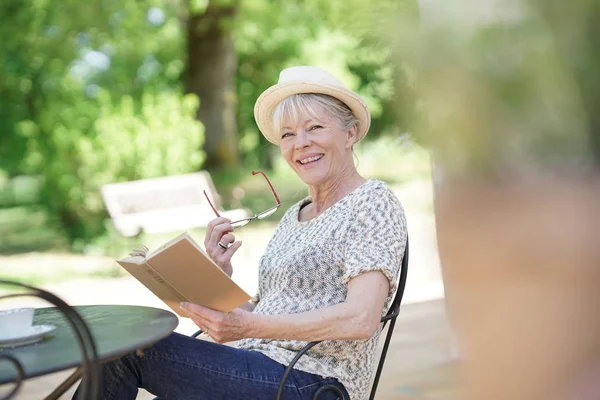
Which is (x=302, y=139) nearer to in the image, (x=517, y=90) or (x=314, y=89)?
(x=314, y=89)

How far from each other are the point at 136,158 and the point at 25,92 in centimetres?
604

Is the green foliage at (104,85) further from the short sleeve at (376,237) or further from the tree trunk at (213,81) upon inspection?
the short sleeve at (376,237)

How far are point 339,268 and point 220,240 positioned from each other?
0.42 m

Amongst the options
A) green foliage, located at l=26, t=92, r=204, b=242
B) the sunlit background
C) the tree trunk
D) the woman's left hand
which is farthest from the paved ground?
the tree trunk

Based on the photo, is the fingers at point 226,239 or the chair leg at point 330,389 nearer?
the chair leg at point 330,389

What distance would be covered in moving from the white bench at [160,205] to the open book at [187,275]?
20.4 feet

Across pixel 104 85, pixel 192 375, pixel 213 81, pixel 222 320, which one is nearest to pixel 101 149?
pixel 213 81

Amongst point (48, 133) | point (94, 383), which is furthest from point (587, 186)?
point (48, 133)

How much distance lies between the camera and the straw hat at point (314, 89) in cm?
249

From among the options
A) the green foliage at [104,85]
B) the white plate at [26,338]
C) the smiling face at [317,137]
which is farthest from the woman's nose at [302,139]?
the green foliage at [104,85]

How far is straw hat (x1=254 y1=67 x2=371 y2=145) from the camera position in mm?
2492

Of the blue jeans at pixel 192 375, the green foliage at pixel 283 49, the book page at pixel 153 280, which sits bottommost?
the blue jeans at pixel 192 375

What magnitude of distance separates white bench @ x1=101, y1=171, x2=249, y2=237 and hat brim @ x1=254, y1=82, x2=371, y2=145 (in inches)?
220

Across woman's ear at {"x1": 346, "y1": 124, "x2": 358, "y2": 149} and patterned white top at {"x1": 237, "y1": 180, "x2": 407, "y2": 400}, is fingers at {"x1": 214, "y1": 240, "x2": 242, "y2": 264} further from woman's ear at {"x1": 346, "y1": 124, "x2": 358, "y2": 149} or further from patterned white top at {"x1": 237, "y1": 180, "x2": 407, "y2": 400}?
woman's ear at {"x1": 346, "y1": 124, "x2": 358, "y2": 149}
